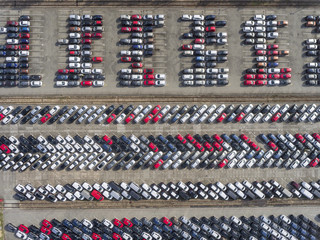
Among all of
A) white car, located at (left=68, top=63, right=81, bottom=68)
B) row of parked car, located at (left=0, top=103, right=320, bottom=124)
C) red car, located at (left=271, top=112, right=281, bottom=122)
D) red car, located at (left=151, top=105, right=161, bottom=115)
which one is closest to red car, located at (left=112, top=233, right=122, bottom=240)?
row of parked car, located at (left=0, top=103, right=320, bottom=124)

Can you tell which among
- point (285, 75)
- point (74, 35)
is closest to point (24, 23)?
point (74, 35)

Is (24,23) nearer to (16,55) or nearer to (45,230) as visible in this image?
(16,55)

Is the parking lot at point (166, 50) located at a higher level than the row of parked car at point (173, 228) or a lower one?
higher

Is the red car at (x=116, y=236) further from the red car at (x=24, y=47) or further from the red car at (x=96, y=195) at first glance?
the red car at (x=24, y=47)

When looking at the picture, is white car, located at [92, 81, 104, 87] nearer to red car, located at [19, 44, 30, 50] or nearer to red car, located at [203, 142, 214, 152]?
red car, located at [19, 44, 30, 50]

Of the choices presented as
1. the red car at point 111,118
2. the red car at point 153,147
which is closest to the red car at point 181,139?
the red car at point 153,147

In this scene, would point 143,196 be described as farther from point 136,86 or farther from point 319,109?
point 319,109

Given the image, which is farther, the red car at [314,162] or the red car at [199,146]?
the red car at [314,162]
